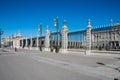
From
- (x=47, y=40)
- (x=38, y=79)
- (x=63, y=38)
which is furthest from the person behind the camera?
(x=47, y=40)

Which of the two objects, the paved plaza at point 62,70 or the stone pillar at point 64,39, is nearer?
the paved plaza at point 62,70

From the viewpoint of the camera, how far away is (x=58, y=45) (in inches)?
1586

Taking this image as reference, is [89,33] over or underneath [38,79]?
over

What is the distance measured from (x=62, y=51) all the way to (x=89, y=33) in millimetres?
10337

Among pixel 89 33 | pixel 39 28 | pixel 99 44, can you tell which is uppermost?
pixel 39 28

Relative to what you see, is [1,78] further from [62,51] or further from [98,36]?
[62,51]

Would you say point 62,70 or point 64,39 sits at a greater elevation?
point 64,39

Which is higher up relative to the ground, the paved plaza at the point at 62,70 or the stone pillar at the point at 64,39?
the stone pillar at the point at 64,39

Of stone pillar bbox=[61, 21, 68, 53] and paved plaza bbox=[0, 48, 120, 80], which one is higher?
stone pillar bbox=[61, 21, 68, 53]

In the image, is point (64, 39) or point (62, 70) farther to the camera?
point (64, 39)

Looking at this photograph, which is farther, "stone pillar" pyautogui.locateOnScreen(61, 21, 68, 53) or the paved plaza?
"stone pillar" pyautogui.locateOnScreen(61, 21, 68, 53)

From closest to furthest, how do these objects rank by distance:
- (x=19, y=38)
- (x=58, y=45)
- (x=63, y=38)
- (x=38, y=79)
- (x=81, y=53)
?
(x=38, y=79) → (x=81, y=53) → (x=63, y=38) → (x=58, y=45) → (x=19, y=38)

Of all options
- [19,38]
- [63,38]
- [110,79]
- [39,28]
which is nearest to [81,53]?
[63,38]

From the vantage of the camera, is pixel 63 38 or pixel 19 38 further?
pixel 19 38
